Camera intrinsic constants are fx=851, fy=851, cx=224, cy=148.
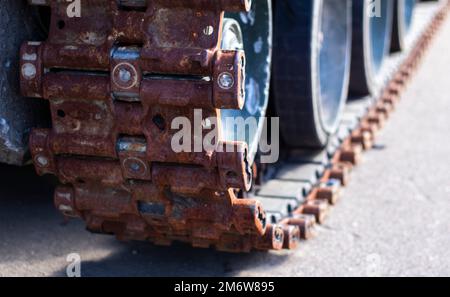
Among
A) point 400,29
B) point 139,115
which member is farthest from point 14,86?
point 400,29

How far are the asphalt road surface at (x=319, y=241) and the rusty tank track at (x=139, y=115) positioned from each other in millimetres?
333

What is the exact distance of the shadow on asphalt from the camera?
2789 mm

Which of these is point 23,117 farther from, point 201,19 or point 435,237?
point 435,237

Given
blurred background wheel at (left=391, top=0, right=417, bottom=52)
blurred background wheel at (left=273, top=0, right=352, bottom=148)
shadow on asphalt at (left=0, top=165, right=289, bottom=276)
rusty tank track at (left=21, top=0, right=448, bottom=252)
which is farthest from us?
blurred background wheel at (left=391, top=0, right=417, bottom=52)

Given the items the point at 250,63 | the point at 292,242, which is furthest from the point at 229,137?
the point at 292,242

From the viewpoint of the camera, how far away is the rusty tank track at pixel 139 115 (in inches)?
81.0

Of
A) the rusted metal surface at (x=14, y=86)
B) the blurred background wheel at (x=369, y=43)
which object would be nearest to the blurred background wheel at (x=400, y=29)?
the blurred background wheel at (x=369, y=43)

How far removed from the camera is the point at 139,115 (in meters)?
2.14

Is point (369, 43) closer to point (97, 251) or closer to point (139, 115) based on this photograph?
point (97, 251)

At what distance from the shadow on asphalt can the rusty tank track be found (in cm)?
29

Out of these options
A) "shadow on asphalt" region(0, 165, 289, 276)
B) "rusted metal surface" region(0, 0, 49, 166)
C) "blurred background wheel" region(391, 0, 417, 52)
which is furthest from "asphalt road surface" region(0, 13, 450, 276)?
"blurred background wheel" region(391, 0, 417, 52)

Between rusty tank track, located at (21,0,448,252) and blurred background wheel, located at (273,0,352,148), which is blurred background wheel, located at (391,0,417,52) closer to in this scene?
blurred background wheel, located at (273,0,352,148)

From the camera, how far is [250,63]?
8.93 ft

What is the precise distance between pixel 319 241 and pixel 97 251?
2.58 feet
